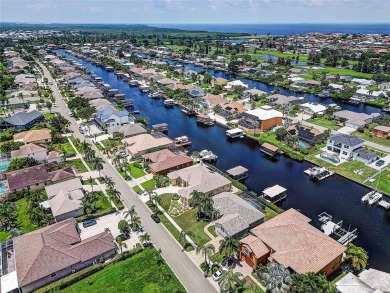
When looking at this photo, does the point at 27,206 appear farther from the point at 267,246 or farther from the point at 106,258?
the point at 267,246

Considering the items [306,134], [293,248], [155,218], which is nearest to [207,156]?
[155,218]

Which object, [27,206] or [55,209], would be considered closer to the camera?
[55,209]

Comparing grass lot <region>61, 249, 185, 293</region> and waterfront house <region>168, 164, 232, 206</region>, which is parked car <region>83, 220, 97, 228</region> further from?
waterfront house <region>168, 164, 232, 206</region>

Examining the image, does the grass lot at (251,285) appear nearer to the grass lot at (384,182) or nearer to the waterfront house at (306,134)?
the grass lot at (384,182)

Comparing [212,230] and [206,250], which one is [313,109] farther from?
[206,250]

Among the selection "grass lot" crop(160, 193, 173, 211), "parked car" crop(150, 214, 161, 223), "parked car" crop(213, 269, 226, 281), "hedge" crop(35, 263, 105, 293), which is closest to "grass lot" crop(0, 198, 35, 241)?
"hedge" crop(35, 263, 105, 293)

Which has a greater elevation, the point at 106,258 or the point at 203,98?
the point at 203,98

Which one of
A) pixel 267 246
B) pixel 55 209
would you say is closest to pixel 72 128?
pixel 55 209
